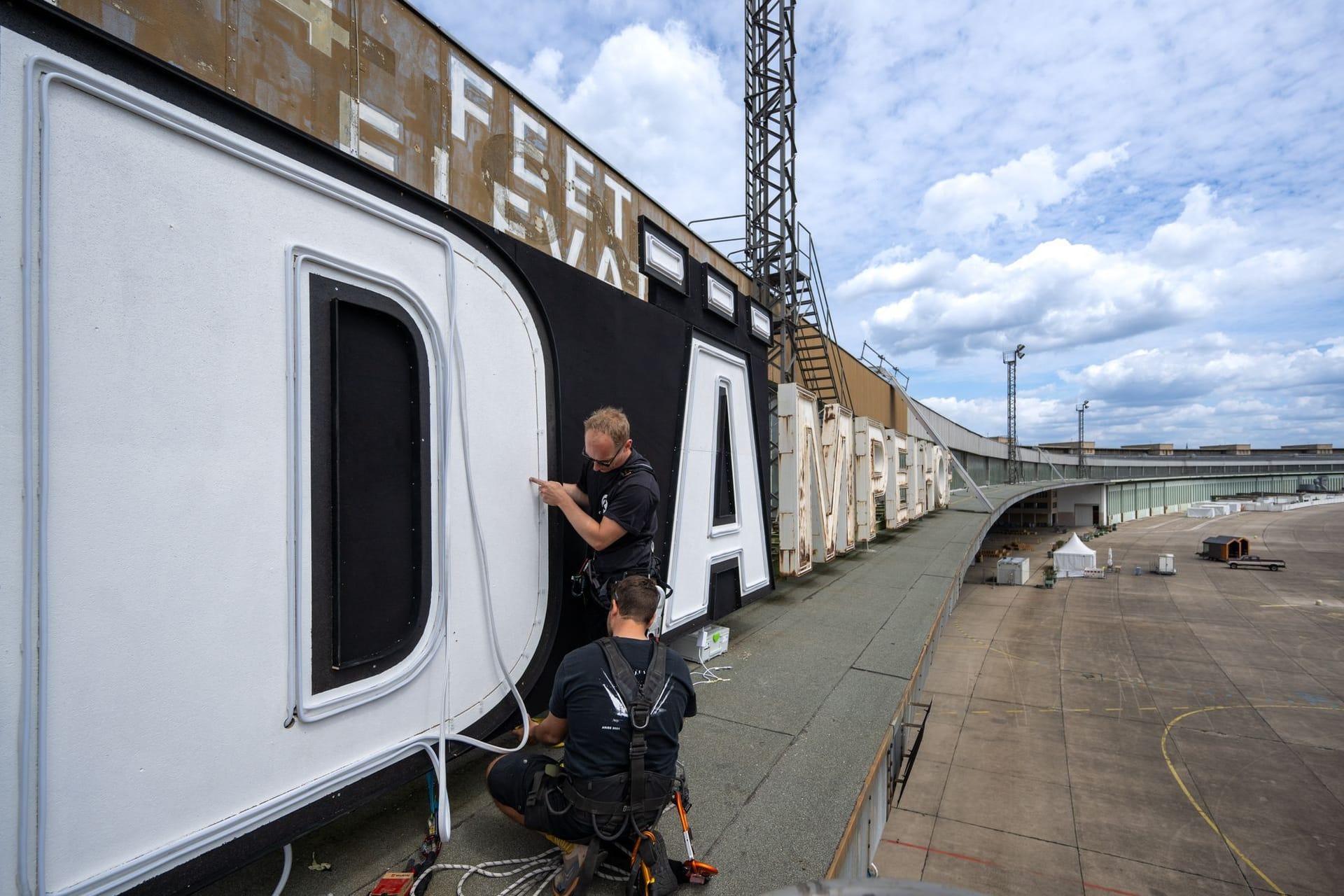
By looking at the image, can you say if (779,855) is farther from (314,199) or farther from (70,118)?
(70,118)

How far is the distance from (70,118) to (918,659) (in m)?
6.59

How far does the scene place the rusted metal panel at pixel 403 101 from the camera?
2.82 meters

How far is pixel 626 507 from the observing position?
12.0 feet

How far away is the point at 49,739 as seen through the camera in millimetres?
1762

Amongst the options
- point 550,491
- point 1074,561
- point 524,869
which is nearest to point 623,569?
point 550,491

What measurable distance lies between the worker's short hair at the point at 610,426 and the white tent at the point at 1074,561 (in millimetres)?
42416

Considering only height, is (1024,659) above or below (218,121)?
below

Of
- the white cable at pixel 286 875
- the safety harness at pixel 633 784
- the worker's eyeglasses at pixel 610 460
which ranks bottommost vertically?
the white cable at pixel 286 875

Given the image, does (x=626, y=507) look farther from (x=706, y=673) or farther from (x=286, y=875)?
(x=706, y=673)

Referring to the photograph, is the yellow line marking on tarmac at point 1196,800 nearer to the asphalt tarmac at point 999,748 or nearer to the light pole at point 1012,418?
the asphalt tarmac at point 999,748

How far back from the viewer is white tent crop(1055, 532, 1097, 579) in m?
37.7

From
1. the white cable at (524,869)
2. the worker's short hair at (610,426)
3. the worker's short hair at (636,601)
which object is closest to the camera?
the white cable at (524,869)

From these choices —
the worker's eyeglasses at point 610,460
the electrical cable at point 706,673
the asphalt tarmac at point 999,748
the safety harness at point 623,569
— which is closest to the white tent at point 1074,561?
the asphalt tarmac at point 999,748

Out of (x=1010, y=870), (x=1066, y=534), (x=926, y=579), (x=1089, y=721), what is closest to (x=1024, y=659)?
(x=1089, y=721)
